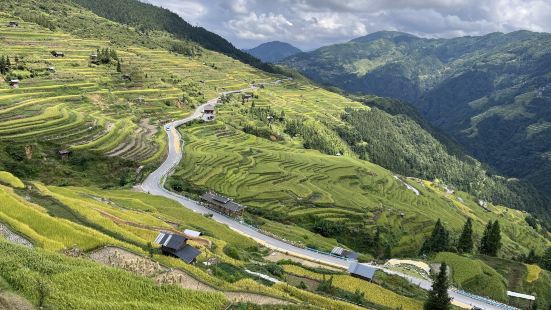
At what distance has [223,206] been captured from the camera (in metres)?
89.2

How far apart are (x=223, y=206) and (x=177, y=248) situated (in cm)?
4439

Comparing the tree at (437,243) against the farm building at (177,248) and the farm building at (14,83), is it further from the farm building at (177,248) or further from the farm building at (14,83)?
the farm building at (14,83)

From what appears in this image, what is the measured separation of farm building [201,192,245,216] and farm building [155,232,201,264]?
41876 millimetres

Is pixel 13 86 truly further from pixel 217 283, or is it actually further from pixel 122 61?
pixel 217 283

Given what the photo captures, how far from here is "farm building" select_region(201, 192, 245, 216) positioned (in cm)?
8894

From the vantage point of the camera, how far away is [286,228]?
3583 inches

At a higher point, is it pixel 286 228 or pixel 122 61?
pixel 122 61

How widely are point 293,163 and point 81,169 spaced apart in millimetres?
64342

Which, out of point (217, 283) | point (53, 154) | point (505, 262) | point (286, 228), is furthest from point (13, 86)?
point (505, 262)

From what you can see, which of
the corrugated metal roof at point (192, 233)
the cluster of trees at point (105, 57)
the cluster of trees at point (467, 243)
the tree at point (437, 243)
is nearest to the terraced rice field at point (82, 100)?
the cluster of trees at point (105, 57)

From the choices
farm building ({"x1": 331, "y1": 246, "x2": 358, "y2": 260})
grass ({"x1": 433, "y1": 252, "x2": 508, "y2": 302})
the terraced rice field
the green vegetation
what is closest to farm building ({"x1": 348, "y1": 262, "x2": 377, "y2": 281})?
farm building ({"x1": 331, "y1": 246, "x2": 358, "y2": 260})

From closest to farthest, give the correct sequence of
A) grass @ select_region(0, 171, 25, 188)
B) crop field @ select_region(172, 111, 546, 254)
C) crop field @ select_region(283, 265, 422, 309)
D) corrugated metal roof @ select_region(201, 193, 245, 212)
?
crop field @ select_region(283, 265, 422, 309)
grass @ select_region(0, 171, 25, 188)
corrugated metal roof @ select_region(201, 193, 245, 212)
crop field @ select_region(172, 111, 546, 254)

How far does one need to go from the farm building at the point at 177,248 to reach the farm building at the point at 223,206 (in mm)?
41876

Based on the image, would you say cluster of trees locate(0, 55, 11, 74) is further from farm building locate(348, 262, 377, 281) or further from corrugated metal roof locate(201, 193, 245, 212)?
farm building locate(348, 262, 377, 281)
